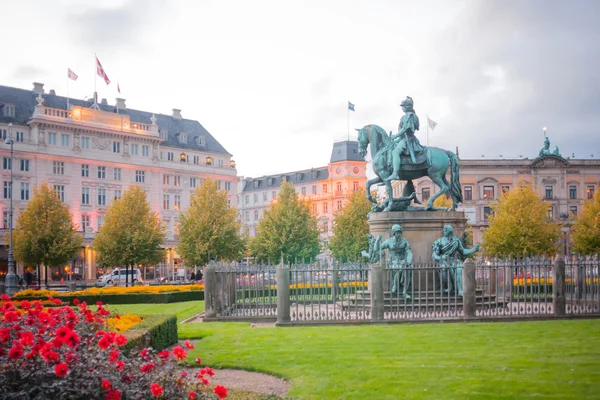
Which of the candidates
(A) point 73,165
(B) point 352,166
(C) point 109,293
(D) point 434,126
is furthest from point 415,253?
(B) point 352,166

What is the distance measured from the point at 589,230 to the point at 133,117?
5150 centimetres

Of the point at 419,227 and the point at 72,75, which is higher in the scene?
the point at 72,75

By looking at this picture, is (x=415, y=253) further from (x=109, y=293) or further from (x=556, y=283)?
(x=109, y=293)

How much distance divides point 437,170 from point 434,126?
4274cm

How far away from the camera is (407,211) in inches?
806

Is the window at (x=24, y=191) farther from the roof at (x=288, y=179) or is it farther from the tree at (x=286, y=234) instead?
the roof at (x=288, y=179)

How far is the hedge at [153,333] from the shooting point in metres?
11.9

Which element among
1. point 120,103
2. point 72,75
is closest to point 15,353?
point 72,75

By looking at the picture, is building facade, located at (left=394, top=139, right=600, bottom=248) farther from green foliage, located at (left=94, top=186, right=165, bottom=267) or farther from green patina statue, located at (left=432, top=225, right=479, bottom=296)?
green patina statue, located at (left=432, top=225, right=479, bottom=296)

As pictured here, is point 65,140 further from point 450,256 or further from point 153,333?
point 153,333

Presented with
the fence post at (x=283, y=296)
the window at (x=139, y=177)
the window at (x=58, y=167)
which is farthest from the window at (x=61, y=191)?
the fence post at (x=283, y=296)

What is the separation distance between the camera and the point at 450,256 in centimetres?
1986

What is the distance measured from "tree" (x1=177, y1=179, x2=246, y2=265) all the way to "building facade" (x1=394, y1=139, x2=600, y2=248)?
34026mm

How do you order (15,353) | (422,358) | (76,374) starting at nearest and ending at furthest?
(15,353), (76,374), (422,358)
